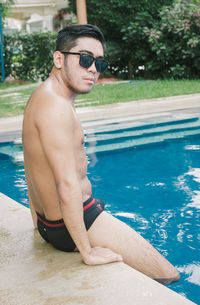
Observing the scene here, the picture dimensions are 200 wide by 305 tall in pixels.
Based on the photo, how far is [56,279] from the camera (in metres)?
2.02

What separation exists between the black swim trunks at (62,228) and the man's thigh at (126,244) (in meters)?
0.04

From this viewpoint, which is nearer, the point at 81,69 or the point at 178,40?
the point at 81,69

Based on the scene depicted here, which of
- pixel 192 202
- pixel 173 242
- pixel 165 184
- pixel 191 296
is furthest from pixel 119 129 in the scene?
pixel 191 296

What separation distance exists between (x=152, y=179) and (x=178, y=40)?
35.9 feet

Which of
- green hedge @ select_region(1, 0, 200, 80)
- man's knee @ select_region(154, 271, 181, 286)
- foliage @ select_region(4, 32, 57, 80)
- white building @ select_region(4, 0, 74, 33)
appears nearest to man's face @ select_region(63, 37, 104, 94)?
man's knee @ select_region(154, 271, 181, 286)

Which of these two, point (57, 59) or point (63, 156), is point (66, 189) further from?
point (57, 59)

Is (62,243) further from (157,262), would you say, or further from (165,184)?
(165,184)

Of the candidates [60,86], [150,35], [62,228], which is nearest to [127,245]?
[62,228]

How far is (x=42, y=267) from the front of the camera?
2.18m

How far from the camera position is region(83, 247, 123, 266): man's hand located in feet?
6.90

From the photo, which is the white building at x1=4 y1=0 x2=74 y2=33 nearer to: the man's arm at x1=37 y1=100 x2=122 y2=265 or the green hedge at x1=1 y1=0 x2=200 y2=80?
the green hedge at x1=1 y1=0 x2=200 y2=80

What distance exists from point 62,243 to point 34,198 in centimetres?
33

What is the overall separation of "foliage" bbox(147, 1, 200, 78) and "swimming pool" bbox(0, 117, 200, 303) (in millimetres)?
6874

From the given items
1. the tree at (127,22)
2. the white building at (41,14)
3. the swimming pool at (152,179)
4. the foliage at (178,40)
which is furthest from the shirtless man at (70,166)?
the white building at (41,14)
